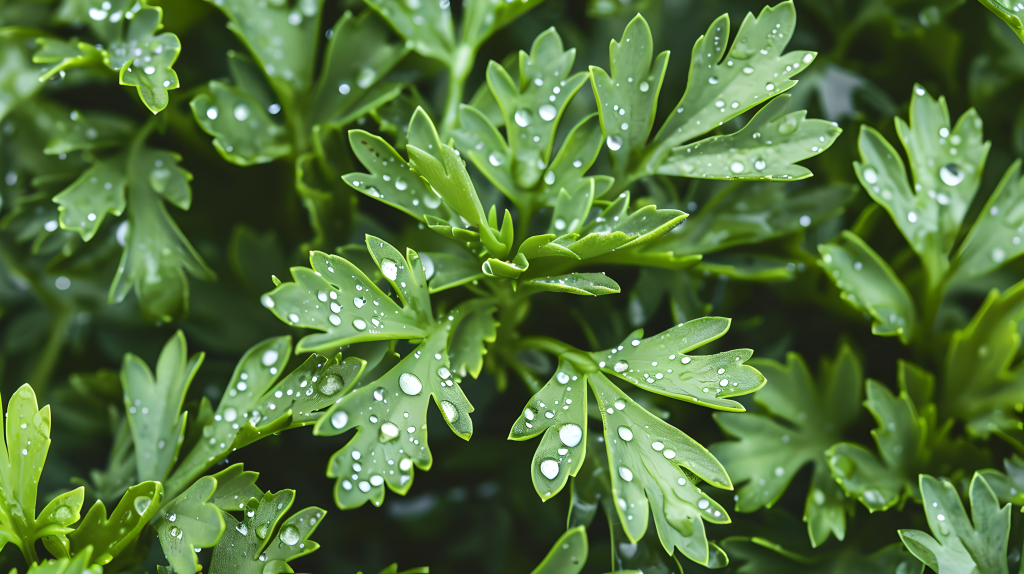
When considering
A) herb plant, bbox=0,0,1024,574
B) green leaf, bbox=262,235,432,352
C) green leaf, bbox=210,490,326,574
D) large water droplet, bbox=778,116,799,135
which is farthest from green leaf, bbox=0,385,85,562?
large water droplet, bbox=778,116,799,135

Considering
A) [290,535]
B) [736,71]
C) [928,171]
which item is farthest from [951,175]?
[290,535]

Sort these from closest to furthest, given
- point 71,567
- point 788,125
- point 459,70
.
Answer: point 71,567
point 788,125
point 459,70

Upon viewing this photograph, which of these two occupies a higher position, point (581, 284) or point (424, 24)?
point (424, 24)

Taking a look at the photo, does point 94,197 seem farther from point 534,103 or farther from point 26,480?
point 534,103

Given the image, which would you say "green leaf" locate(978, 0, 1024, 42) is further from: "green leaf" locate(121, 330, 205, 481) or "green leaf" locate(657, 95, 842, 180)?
"green leaf" locate(121, 330, 205, 481)

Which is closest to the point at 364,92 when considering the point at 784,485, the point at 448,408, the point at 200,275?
the point at 200,275

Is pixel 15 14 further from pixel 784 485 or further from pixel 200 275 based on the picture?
pixel 784 485
